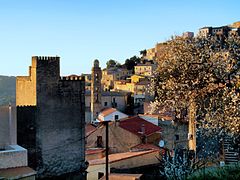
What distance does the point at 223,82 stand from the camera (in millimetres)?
10625

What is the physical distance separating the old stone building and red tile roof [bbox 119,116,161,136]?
777cm

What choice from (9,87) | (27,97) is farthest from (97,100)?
(27,97)

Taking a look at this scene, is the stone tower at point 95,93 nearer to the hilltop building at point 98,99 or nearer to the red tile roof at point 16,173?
the hilltop building at point 98,99

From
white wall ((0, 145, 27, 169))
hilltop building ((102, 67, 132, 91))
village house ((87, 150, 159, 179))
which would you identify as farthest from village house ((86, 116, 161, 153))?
hilltop building ((102, 67, 132, 91))

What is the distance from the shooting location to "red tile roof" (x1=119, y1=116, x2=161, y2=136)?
27.4 meters

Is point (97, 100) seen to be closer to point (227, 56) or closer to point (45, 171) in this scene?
point (45, 171)

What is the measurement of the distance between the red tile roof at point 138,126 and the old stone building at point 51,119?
306 inches

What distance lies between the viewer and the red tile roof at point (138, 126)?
89.8 feet

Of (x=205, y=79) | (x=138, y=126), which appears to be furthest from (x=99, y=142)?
(x=205, y=79)

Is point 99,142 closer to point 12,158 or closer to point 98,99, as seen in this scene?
point 12,158

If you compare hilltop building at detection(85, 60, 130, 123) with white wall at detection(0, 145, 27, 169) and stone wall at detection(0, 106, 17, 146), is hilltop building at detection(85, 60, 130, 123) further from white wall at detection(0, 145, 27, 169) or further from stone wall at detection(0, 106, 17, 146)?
white wall at detection(0, 145, 27, 169)

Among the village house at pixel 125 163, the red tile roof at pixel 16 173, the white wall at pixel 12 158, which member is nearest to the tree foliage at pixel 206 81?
the red tile roof at pixel 16 173

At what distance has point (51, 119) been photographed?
18.7 m

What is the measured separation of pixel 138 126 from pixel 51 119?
11.0 m
